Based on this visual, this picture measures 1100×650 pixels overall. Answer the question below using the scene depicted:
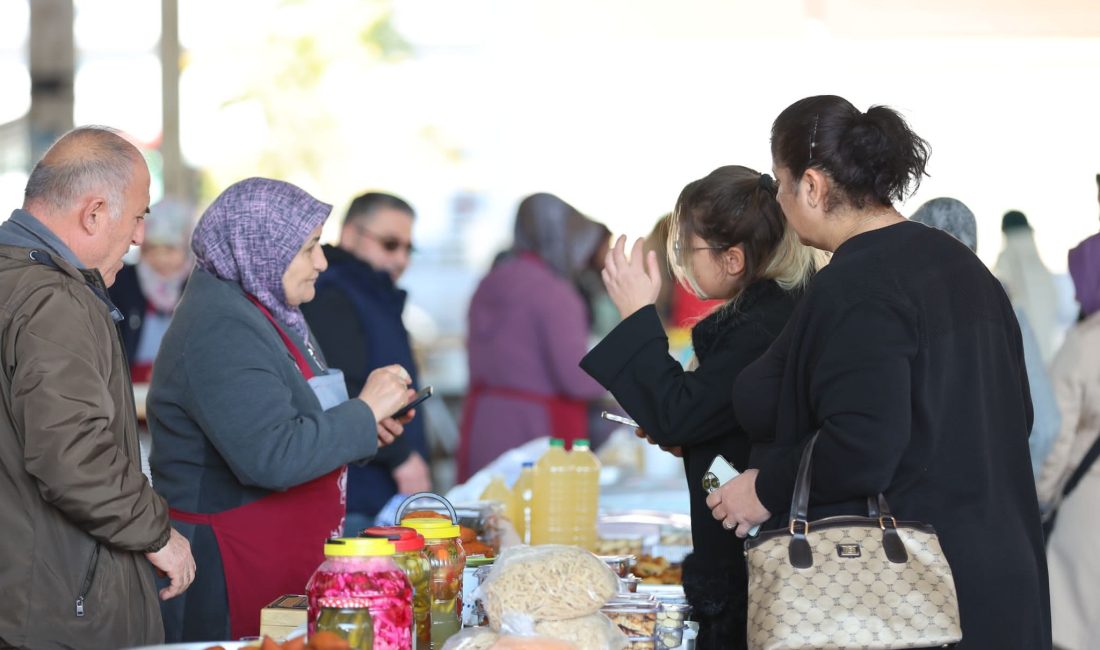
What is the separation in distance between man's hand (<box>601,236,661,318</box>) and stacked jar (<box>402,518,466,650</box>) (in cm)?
55

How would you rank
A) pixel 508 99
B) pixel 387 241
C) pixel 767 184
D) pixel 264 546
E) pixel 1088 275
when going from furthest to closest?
pixel 508 99 < pixel 387 241 < pixel 1088 275 < pixel 264 546 < pixel 767 184

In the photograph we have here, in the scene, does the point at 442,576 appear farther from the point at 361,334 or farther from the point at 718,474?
the point at 361,334

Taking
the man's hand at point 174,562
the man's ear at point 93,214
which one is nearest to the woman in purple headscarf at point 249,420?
the man's hand at point 174,562

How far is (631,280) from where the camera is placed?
2330mm

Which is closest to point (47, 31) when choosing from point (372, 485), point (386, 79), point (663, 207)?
point (386, 79)

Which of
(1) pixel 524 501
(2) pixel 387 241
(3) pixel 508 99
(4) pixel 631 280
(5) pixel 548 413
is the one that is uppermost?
(3) pixel 508 99

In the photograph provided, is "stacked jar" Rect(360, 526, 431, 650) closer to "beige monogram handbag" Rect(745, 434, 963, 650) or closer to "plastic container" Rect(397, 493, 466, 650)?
"plastic container" Rect(397, 493, 466, 650)

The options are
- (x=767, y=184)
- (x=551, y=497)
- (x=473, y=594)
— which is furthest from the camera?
(x=551, y=497)

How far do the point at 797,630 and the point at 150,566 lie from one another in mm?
1092

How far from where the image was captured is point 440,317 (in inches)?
316

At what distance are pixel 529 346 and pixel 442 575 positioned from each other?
292 cm

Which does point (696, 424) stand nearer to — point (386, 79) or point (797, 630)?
point (797, 630)

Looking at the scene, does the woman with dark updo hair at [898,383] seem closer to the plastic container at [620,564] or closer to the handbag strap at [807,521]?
the handbag strap at [807,521]

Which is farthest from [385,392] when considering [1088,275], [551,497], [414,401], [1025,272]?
[1025,272]
